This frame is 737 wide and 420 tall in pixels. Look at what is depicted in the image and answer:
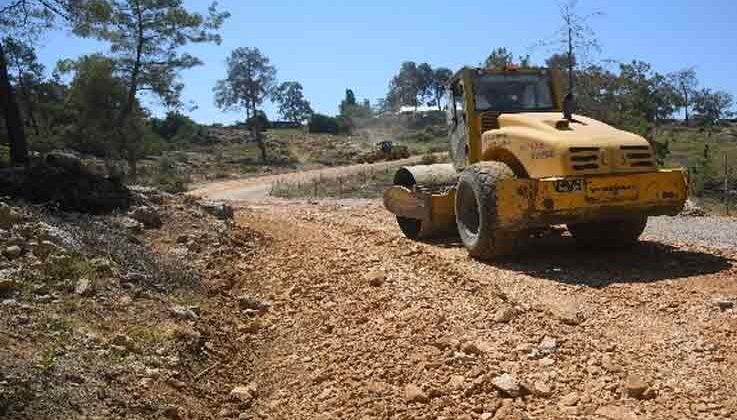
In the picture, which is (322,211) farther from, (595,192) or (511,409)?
(511,409)

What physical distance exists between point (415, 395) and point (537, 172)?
350cm

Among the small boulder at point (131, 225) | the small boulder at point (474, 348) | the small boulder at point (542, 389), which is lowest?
the small boulder at point (542, 389)

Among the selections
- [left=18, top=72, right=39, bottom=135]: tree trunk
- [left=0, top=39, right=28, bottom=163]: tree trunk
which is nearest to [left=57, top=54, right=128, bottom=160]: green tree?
[left=18, top=72, right=39, bottom=135]: tree trunk

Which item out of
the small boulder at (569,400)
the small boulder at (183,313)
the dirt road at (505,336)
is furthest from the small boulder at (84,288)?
the small boulder at (569,400)

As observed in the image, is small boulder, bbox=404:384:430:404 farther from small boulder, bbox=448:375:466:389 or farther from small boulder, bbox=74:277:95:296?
small boulder, bbox=74:277:95:296

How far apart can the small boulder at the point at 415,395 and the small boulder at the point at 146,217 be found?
6.08 meters

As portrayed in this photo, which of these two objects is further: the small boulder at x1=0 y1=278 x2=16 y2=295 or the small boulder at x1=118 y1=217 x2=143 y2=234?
the small boulder at x1=118 y1=217 x2=143 y2=234

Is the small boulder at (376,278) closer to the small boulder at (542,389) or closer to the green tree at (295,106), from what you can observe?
the small boulder at (542,389)

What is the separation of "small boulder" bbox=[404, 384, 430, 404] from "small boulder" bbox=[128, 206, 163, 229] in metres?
6.08

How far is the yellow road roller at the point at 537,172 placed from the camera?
22.2ft

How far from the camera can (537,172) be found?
23.1ft

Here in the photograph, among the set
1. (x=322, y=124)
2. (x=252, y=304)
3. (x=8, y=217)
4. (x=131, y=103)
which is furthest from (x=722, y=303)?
(x=322, y=124)

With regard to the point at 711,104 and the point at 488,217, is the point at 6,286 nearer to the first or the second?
the point at 488,217

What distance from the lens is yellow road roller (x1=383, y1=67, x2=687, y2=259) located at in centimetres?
678
